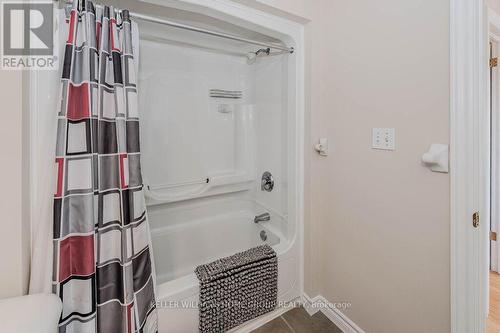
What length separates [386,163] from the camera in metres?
1.26

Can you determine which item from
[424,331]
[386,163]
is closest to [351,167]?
[386,163]

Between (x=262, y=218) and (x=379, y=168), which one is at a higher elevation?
(x=379, y=168)

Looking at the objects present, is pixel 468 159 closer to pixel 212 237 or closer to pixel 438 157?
pixel 438 157

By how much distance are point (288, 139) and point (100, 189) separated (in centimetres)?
123

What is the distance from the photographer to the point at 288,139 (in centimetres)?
174

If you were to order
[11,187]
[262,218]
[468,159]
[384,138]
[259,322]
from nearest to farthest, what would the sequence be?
[11,187], [468,159], [384,138], [259,322], [262,218]

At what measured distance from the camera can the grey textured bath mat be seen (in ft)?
4.22

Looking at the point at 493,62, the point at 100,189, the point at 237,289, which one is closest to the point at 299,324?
the point at 237,289

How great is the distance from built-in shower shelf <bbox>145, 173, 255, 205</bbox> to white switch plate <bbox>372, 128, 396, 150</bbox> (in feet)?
4.31

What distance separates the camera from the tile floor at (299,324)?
1523mm

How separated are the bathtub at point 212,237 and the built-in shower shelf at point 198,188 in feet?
0.35

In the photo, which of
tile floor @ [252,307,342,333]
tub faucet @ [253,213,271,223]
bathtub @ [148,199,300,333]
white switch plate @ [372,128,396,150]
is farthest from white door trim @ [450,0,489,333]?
tub faucet @ [253,213,271,223]

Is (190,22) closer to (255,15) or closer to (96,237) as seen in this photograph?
(255,15)

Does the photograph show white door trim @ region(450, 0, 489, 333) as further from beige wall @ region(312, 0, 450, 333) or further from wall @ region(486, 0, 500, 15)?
wall @ region(486, 0, 500, 15)
